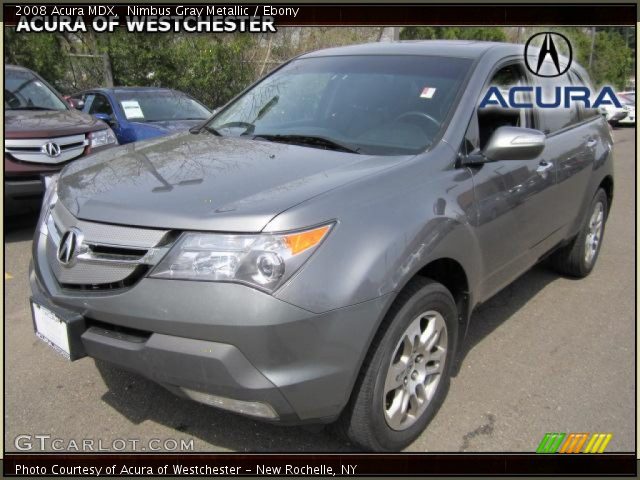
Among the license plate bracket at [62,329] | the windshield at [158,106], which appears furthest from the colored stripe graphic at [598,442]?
the windshield at [158,106]

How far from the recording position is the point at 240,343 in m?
2.04

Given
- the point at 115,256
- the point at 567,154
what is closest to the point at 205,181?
the point at 115,256

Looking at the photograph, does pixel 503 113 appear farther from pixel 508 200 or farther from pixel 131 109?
pixel 131 109

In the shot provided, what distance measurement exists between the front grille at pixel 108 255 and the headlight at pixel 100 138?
4026mm

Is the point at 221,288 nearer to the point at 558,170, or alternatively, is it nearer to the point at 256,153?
the point at 256,153

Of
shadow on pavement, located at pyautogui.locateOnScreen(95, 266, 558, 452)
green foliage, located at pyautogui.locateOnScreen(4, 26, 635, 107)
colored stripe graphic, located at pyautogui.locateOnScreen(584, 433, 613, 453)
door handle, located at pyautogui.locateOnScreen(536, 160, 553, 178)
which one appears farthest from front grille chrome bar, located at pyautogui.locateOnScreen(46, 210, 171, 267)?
green foliage, located at pyautogui.locateOnScreen(4, 26, 635, 107)

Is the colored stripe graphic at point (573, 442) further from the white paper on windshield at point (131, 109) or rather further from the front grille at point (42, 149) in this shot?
the white paper on windshield at point (131, 109)

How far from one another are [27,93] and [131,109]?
1.72 metres

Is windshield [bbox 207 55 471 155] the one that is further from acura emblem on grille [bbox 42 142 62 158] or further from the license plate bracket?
acura emblem on grille [bbox 42 142 62 158]

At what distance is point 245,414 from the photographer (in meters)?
2.16

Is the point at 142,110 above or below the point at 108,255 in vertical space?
below

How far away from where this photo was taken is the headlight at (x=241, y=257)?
6.73 ft

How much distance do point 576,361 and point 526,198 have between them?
Result: 3.39ft

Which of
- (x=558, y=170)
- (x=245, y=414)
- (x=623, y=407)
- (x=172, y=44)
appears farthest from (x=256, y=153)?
(x=172, y=44)
